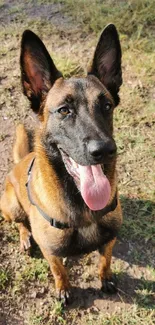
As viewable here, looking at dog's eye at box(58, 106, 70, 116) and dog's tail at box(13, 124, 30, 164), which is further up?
dog's eye at box(58, 106, 70, 116)

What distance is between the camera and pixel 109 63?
115 inches

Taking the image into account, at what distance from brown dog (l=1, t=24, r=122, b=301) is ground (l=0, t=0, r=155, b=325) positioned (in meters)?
0.27

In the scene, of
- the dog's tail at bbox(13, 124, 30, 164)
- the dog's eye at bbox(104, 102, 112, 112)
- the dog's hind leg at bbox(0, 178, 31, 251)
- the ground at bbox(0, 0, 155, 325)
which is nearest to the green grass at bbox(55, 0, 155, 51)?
the ground at bbox(0, 0, 155, 325)

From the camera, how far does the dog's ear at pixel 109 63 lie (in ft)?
9.26

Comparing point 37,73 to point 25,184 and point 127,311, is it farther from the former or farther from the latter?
point 127,311

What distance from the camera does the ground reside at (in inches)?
134

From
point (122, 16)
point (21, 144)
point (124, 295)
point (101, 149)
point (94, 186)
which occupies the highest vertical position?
point (101, 149)

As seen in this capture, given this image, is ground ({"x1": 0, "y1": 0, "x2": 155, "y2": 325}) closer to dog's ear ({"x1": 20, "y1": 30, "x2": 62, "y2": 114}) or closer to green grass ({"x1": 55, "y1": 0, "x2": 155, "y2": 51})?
green grass ({"x1": 55, "y1": 0, "x2": 155, "y2": 51})

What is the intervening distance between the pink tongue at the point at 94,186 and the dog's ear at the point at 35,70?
1.86 feet

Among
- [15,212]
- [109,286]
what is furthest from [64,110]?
[109,286]

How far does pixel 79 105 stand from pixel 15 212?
1.43 meters

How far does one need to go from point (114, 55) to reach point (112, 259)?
5.93ft

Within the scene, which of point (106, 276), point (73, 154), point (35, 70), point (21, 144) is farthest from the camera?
point (21, 144)

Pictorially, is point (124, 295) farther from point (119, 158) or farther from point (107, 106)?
point (107, 106)
